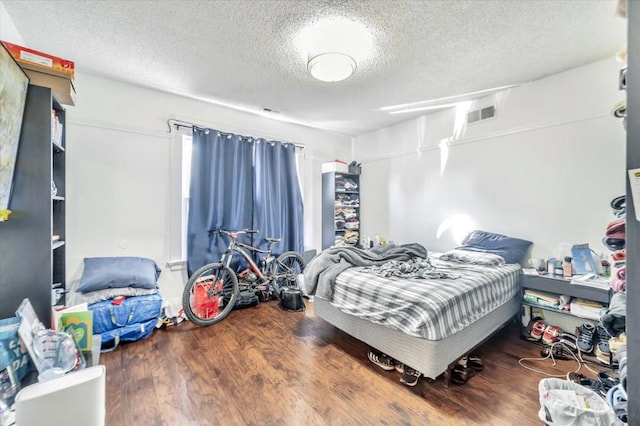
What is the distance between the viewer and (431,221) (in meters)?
3.99

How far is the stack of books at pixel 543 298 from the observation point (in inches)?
97.8

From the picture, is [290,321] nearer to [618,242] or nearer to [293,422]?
[293,422]

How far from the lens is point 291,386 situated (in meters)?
1.89

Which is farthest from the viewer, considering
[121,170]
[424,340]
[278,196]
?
[278,196]

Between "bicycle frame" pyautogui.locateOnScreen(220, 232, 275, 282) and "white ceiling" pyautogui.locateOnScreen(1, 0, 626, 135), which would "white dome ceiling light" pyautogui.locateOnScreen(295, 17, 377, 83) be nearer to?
"white ceiling" pyautogui.locateOnScreen(1, 0, 626, 135)

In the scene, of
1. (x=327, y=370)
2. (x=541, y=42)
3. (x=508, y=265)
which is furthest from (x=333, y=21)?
(x=508, y=265)

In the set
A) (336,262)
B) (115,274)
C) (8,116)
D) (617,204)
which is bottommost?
(115,274)

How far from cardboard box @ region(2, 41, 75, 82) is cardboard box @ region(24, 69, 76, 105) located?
3 centimetres

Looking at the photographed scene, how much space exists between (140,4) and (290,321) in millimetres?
3086

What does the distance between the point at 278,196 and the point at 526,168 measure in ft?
10.5

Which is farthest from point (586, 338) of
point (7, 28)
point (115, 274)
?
point (7, 28)

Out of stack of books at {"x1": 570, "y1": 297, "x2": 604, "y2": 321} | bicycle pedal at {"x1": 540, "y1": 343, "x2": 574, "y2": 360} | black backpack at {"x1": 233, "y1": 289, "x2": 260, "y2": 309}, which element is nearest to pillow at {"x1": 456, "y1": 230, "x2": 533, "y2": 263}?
stack of books at {"x1": 570, "y1": 297, "x2": 604, "y2": 321}

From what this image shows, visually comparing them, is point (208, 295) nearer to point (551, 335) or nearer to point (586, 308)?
point (551, 335)

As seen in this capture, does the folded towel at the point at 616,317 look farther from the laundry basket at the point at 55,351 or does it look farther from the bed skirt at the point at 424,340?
the laundry basket at the point at 55,351
